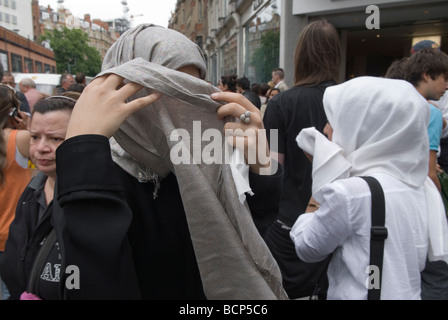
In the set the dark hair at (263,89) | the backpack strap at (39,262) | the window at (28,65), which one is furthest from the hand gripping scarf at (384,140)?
the window at (28,65)

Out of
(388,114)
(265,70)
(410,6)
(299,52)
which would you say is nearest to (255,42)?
(265,70)

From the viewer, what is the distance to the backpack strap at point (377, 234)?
152 centimetres

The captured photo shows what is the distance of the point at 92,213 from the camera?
2.92ft

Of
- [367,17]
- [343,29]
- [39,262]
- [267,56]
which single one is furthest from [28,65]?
[39,262]

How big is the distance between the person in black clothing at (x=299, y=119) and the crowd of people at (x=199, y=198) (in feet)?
0.09

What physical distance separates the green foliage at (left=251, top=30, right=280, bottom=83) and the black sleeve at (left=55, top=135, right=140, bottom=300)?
34.7 feet

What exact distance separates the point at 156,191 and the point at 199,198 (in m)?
0.22

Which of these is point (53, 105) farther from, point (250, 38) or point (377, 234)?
point (250, 38)

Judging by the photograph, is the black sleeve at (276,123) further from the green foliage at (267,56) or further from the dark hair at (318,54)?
the green foliage at (267,56)

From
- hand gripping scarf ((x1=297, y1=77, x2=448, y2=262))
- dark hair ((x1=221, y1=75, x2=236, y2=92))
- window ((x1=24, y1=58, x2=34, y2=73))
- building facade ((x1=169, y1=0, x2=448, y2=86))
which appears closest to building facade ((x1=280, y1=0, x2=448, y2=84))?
building facade ((x1=169, y1=0, x2=448, y2=86))

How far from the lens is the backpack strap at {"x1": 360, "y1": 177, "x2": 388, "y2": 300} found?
5.00 feet

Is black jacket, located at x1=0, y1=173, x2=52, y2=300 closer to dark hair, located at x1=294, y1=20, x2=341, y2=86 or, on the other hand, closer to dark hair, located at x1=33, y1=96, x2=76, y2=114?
dark hair, located at x1=33, y1=96, x2=76, y2=114
